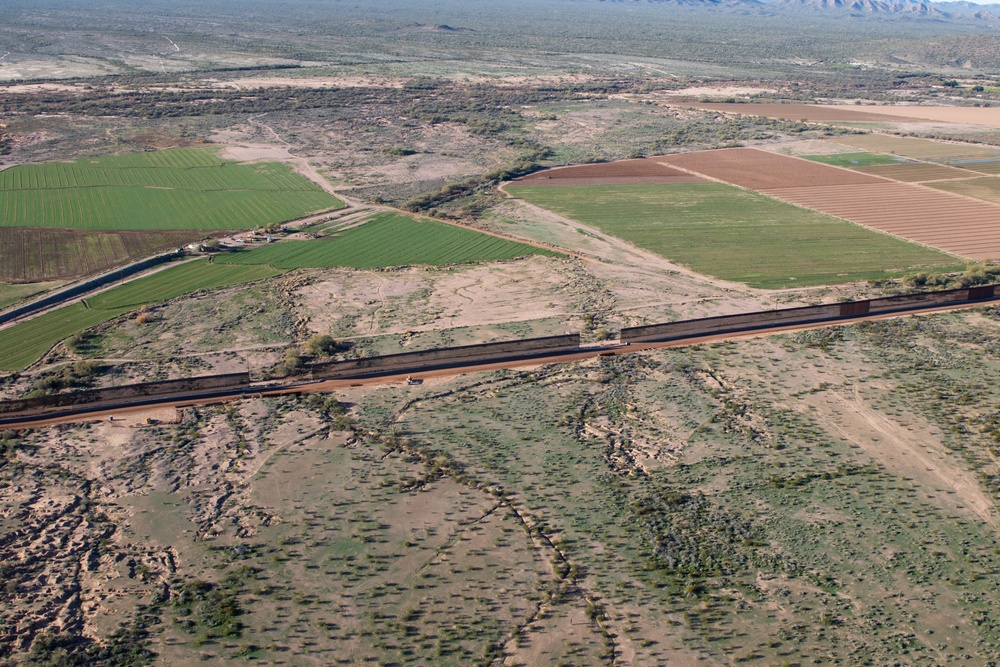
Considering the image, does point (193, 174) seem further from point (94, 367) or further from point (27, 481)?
point (27, 481)

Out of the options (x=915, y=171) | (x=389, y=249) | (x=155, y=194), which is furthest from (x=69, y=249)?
(x=915, y=171)

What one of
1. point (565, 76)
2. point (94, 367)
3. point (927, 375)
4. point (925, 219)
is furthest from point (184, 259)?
point (565, 76)

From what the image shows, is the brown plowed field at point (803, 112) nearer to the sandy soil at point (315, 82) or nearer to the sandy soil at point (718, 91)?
the sandy soil at point (718, 91)

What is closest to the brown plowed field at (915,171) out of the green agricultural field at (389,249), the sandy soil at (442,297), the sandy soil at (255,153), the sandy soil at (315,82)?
the green agricultural field at (389,249)

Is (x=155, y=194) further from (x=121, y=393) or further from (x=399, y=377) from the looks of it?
(x=399, y=377)

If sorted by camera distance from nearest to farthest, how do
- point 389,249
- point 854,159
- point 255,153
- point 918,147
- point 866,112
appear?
1. point 389,249
2. point 255,153
3. point 854,159
4. point 918,147
5. point 866,112

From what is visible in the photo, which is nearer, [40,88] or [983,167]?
[983,167]

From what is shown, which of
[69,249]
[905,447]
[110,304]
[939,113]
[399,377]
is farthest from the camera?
[939,113]
